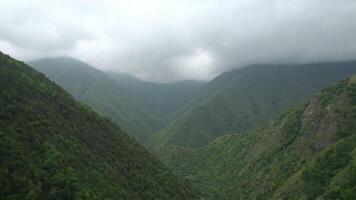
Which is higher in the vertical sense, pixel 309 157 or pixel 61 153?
pixel 61 153

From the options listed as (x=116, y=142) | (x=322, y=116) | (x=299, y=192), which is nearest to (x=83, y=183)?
(x=116, y=142)

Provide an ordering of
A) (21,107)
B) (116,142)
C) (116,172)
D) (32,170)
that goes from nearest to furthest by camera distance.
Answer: (32,170)
(21,107)
(116,172)
(116,142)

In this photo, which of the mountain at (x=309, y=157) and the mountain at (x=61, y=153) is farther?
Result: the mountain at (x=309, y=157)

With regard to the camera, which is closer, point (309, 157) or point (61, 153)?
point (61, 153)

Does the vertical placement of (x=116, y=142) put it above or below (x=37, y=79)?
below

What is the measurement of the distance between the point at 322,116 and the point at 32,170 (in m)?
105

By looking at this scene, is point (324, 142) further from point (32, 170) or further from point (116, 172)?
point (32, 170)

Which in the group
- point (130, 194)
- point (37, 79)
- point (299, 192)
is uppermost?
point (37, 79)

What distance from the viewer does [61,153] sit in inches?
4569

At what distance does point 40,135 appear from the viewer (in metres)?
117

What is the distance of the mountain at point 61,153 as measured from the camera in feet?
338

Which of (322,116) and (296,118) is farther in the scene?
(296,118)

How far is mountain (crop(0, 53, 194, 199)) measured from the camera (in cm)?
10300

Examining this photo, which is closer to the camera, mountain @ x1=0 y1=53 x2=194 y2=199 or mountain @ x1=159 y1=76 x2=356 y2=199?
mountain @ x1=0 y1=53 x2=194 y2=199
